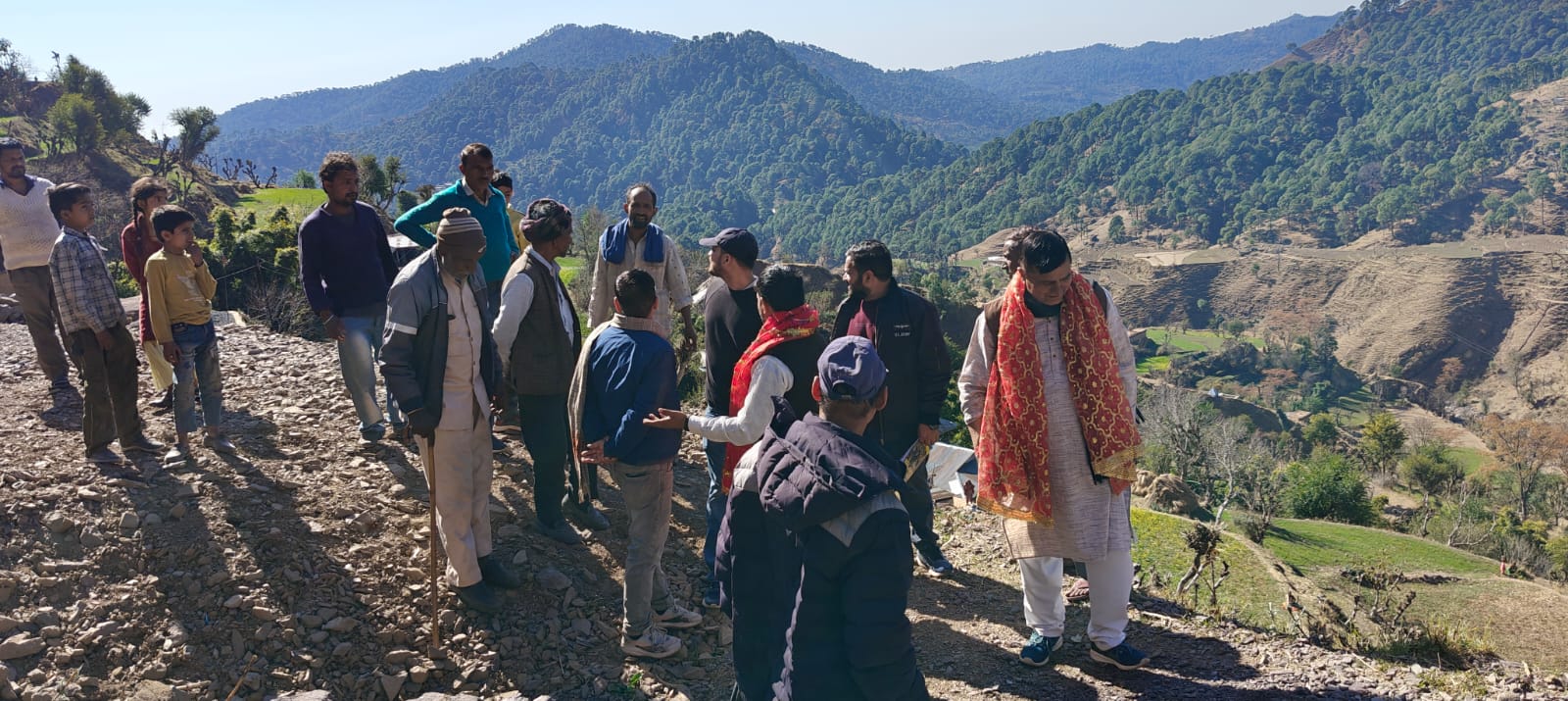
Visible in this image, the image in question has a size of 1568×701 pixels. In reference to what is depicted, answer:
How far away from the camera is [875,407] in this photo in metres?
2.45

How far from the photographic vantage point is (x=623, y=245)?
5.02m

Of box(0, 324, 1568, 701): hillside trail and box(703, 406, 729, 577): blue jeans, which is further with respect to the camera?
box(703, 406, 729, 577): blue jeans

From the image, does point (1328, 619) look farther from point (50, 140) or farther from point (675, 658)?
point (50, 140)

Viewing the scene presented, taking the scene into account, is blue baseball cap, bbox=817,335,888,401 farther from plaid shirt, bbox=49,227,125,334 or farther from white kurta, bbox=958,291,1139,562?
plaid shirt, bbox=49,227,125,334

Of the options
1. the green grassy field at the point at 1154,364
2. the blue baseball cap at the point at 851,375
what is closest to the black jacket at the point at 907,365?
the blue baseball cap at the point at 851,375

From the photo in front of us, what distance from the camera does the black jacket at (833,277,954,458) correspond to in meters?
4.23

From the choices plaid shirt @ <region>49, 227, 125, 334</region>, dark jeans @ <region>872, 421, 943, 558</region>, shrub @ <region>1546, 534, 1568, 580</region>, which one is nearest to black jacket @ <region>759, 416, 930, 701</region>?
dark jeans @ <region>872, 421, 943, 558</region>

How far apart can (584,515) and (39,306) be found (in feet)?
13.0

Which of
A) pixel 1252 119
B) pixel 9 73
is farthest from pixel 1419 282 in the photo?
pixel 9 73

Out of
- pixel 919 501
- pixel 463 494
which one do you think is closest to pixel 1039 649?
pixel 919 501

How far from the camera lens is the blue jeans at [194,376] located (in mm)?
4832

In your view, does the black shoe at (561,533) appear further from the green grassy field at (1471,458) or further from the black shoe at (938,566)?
the green grassy field at (1471,458)

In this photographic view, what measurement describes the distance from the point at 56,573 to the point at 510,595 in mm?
1853

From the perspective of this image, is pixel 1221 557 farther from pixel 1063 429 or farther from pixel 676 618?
pixel 676 618
